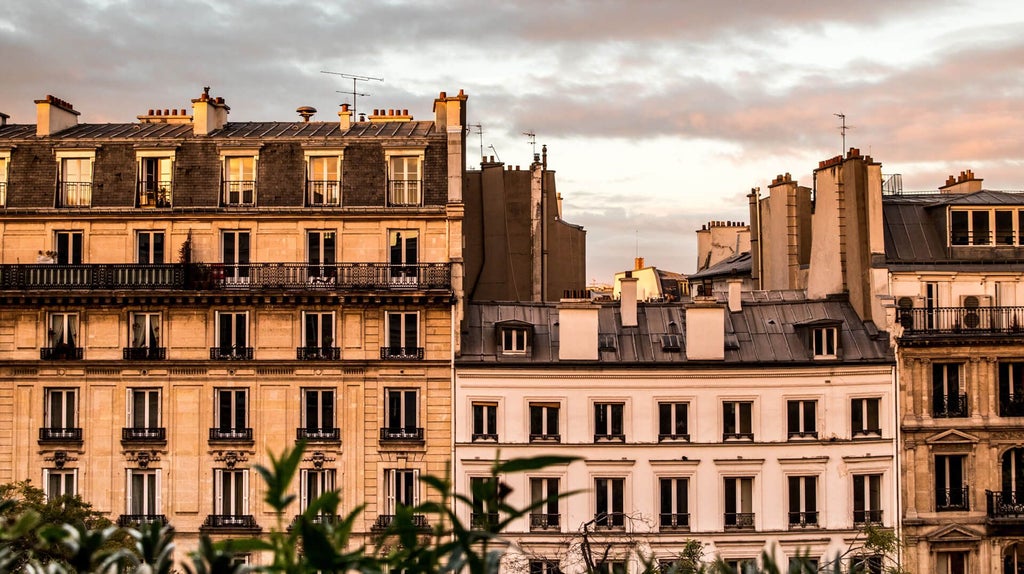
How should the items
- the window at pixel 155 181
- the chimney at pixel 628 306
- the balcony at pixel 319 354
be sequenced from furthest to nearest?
the chimney at pixel 628 306 < the window at pixel 155 181 < the balcony at pixel 319 354

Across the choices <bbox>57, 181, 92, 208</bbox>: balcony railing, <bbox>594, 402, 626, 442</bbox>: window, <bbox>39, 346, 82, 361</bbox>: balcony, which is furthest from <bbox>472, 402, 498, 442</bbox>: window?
<bbox>57, 181, 92, 208</bbox>: balcony railing

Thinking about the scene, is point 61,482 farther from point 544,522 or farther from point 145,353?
point 544,522

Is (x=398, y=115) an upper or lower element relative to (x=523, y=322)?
upper

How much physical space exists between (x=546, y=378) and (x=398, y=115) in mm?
12942

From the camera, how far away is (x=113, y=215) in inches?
1692

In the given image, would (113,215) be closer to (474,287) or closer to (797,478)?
(474,287)

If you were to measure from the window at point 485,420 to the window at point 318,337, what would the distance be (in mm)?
4820

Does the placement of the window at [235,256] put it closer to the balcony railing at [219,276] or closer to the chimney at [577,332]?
the balcony railing at [219,276]

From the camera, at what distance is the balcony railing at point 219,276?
1665 inches

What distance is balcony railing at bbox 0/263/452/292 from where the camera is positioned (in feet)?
139

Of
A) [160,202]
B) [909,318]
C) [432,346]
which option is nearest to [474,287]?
[432,346]

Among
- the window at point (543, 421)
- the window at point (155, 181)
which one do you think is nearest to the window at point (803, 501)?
the window at point (543, 421)

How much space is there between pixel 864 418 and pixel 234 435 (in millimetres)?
20405

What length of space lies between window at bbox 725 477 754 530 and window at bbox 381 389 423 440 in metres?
10.1
